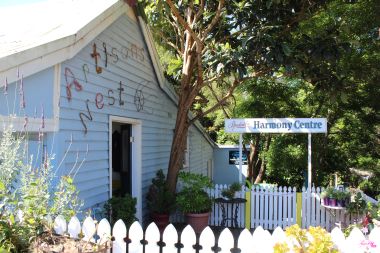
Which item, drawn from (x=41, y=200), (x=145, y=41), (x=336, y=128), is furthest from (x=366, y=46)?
(x=41, y=200)

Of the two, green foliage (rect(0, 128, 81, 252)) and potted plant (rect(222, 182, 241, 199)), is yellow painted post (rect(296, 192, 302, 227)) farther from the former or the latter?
green foliage (rect(0, 128, 81, 252))

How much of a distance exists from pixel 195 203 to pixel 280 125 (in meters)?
3.03

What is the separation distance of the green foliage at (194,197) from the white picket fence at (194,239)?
413 centimetres

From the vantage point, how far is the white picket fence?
329 cm

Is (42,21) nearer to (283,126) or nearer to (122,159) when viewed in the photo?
(122,159)

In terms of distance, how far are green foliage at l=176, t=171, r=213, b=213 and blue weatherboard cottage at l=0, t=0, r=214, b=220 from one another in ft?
2.93

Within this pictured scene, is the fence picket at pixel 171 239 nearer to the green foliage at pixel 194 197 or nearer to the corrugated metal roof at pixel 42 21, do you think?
the corrugated metal roof at pixel 42 21

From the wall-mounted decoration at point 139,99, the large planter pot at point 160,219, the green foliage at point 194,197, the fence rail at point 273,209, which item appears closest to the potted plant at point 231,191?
the fence rail at point 273,209

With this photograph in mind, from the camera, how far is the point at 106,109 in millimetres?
6547

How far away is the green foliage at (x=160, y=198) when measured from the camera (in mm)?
8023

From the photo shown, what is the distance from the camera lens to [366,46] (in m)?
11.2

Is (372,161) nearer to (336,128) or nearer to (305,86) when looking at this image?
(336,128)

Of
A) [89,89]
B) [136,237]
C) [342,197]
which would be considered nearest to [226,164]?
[342,197]

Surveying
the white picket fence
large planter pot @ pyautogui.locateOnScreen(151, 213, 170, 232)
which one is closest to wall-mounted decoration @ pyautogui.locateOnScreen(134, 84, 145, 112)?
large planter pot @ pyautogui.locateOnScreen(151, 213, 170, 232)
